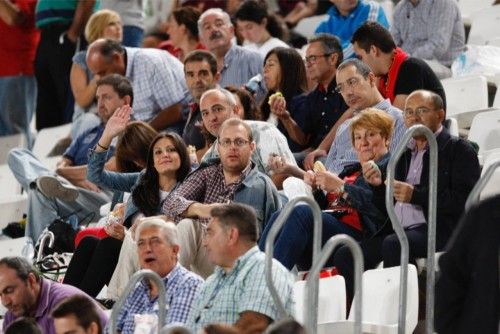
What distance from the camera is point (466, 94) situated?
11.2 meters

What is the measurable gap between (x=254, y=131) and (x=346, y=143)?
52 centimetres

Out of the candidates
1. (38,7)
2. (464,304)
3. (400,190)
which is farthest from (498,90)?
(464,304)

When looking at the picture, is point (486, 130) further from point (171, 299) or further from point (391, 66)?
point (171, 299)

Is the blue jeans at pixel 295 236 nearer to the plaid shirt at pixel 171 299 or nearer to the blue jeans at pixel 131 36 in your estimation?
the plaid shirt at pixel 171 299

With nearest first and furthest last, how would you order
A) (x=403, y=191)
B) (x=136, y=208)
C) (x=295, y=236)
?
(x=403, y=191) → (x=295, y=236) → (x=136, y=208)

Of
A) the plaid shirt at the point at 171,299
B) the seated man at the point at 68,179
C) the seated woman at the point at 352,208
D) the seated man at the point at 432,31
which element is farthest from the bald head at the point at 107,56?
the plaid shirt at the point at 171,299

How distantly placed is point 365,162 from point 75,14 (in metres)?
5.19

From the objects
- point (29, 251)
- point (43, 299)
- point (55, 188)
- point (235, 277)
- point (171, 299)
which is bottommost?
point (29, 251)

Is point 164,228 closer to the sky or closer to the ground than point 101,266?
closer to the sky

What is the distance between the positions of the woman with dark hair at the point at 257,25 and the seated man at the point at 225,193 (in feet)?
11.2

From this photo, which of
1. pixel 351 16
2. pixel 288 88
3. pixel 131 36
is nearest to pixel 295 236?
pixel 288 88

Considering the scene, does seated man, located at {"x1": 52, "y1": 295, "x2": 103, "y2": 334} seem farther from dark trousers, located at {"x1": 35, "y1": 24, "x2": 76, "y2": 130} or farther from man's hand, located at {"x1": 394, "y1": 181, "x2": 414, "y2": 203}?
dark trousers, located at {"x1": 35, "y1": 24, "x2": 76, "y2": 130}

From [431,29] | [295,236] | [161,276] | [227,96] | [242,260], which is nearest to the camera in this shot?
[242,260]

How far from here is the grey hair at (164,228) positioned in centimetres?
833
